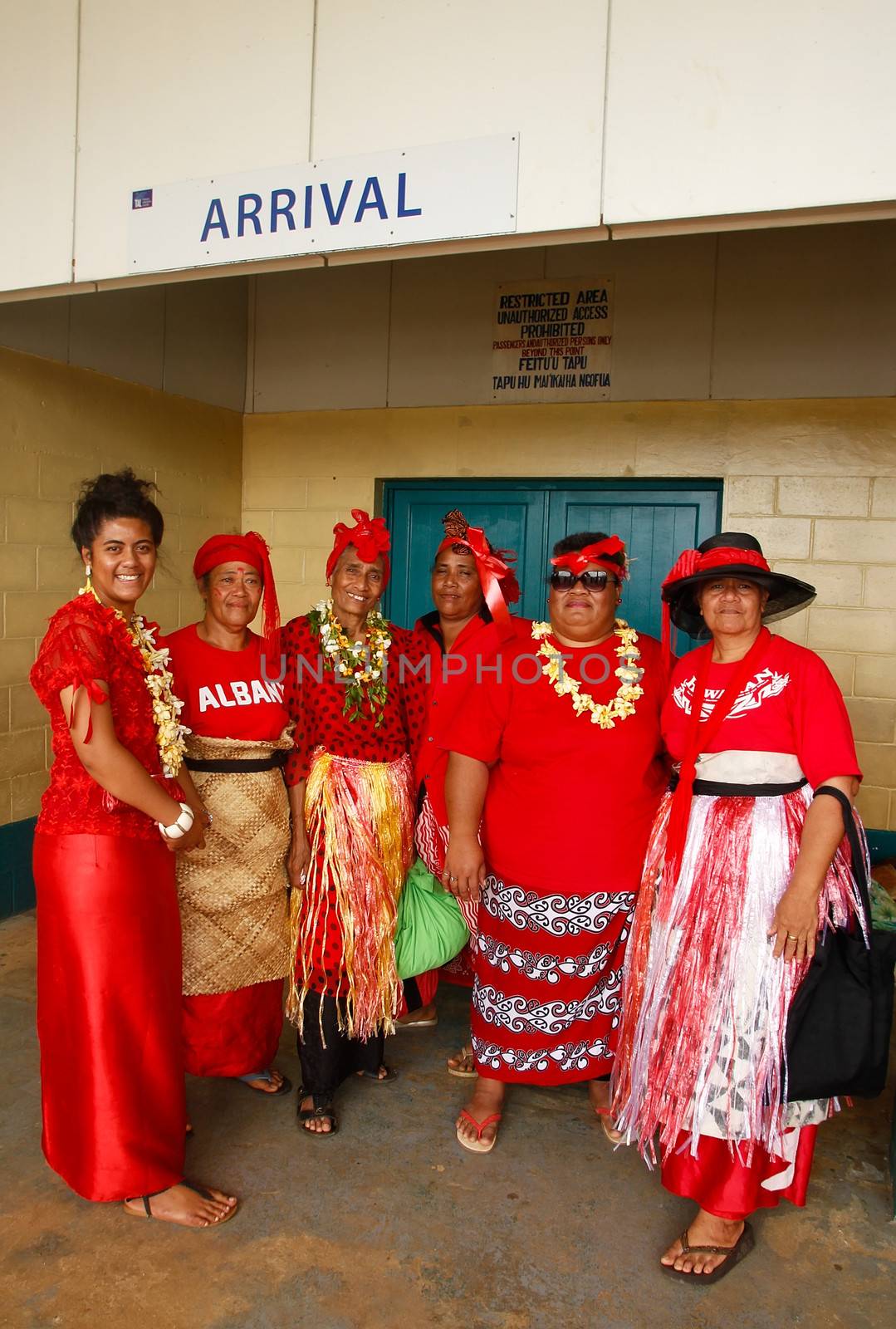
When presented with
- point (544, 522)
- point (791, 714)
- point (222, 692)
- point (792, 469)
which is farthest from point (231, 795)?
point (792, 469)

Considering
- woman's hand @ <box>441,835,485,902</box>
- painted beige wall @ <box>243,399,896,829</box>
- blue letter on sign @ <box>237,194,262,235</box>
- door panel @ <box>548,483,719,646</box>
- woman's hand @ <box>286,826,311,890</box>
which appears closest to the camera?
woman's hand @ <box>441,835,485,902</box>

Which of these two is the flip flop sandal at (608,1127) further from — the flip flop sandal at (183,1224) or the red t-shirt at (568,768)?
the flip flop sandal at (183,1224)

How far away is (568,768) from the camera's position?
96.0 inches

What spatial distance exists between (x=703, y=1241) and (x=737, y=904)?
0.78 meters

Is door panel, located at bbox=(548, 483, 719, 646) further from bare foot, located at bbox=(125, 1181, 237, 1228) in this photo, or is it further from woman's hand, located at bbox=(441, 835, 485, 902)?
bare foot, located at bbox=(125, 1181, 237, 1228)

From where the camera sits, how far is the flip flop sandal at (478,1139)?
8.31ft

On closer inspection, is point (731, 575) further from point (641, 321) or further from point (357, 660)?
point (641, 321)

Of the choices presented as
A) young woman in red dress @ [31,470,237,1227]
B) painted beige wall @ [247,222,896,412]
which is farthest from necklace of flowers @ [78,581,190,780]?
painted beige wall @ [247,222,896,412]

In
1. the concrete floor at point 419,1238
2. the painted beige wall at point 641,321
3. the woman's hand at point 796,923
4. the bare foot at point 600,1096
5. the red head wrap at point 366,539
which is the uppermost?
the painted beige wall at point 641,321

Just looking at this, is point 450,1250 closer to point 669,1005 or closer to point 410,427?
point 669,1005

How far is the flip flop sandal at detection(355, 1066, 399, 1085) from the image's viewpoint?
2.89 m

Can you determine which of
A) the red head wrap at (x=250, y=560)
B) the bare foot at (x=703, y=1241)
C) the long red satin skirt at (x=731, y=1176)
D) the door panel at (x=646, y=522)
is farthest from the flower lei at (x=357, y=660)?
the door panel at (x=646, y=522)

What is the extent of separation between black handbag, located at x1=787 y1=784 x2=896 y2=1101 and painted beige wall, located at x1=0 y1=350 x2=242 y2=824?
104 inches

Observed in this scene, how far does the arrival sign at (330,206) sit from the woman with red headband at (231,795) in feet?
3.14
